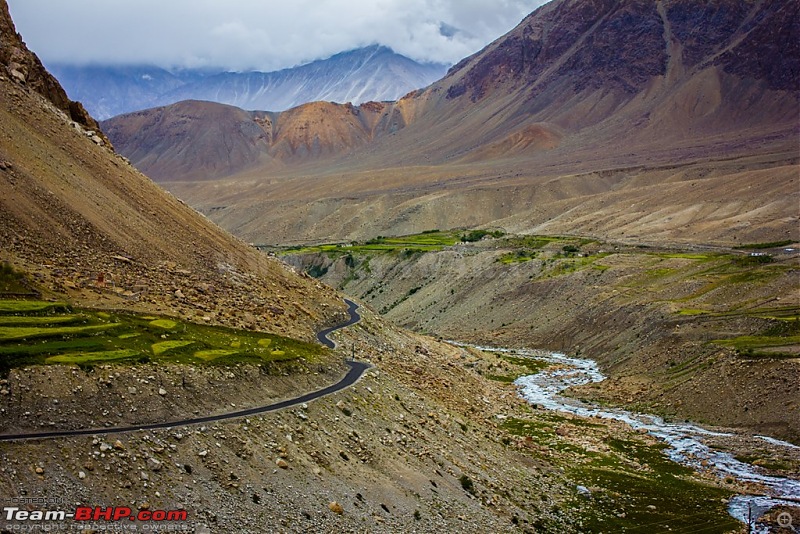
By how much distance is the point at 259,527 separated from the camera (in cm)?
2980

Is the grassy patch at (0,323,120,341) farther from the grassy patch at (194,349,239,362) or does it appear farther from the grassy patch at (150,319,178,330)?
the grassy patch at (194,349,239,362)

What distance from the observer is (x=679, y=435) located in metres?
57.7

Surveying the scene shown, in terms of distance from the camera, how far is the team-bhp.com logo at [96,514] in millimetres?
25156

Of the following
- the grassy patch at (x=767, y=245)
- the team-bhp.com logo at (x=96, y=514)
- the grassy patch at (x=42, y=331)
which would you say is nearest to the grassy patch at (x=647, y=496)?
the team-bhp.com logo at (x=96, y=514)

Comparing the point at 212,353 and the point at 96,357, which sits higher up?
the point at 96,357

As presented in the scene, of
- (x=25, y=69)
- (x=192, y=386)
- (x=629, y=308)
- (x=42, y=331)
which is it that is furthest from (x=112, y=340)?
(x=629, y=308)

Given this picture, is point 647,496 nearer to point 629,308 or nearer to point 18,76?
point 629,308

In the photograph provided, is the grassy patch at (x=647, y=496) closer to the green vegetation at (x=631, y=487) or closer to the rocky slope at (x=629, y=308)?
the green vegetation at (x=631, y=487)

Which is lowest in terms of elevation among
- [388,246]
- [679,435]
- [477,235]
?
[679,435]

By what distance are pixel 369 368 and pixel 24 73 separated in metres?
35.3

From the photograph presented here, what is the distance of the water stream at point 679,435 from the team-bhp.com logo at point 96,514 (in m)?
27.9

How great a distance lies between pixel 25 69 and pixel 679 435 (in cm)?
5417

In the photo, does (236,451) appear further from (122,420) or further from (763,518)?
(763,518)

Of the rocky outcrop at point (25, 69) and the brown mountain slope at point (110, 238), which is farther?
the rocky outcrop at point (25, 69)
